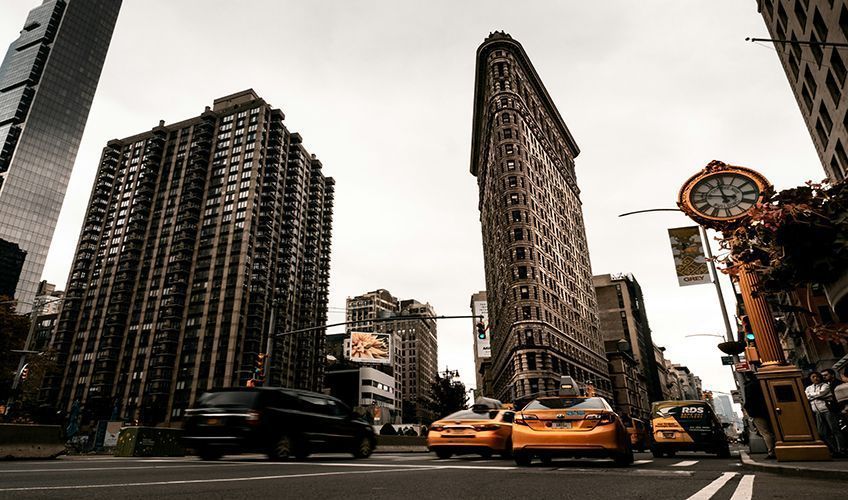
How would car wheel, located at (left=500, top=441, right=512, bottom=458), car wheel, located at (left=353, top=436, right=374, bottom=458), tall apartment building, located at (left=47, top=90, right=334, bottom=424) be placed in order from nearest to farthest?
car wheel, located at (left=500, top=441, right=512, bottom=458) < car wheel, located at (left=353, top=436, right=374, bottom=458) < tall apartment building, located at (left=47, top=90, right=334, bottom=424)

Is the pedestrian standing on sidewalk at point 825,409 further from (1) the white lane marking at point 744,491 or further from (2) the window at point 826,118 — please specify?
(2) the window at point 826,118

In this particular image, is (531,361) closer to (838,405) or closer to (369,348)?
(369,348)

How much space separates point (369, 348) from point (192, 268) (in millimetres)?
39151

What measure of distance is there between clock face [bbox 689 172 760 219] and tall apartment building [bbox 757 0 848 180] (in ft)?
65.3

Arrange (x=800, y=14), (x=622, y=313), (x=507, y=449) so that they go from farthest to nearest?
(x=622, y=313), (x=800, y=14), (x=507, y=449)

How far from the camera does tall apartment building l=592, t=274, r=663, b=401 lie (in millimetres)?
113750

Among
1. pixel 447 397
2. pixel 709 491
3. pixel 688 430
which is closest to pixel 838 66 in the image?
pixel 688 430

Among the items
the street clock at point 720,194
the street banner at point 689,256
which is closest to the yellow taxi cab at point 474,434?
the street clock at point 720,194

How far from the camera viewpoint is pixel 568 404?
29.2 ft

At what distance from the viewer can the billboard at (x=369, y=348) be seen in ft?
272

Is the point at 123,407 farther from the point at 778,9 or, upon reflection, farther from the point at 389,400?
the point at 778,9

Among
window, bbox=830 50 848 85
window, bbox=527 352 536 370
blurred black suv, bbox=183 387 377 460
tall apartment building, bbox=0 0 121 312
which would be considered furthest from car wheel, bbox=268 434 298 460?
tall apartment building, bbox=0 0 121 312

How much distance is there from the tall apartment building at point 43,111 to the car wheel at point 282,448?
13031 cm

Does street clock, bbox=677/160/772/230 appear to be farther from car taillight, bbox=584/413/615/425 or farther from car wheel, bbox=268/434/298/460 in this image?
car wheel, bbox=268/434/298/460
